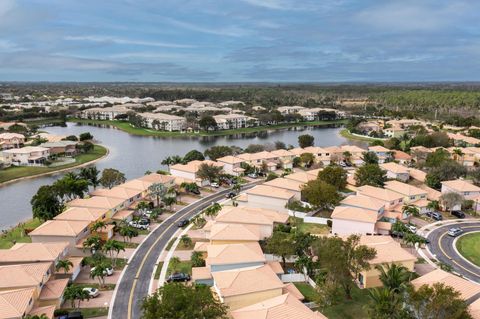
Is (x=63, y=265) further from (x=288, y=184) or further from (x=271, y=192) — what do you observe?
(x=288, y=184)

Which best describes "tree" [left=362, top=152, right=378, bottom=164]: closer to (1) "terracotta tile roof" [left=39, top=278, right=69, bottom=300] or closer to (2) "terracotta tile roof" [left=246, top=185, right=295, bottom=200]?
(2) "terracotta tile roof" [left=246, top=185, right=295, bottom=200]

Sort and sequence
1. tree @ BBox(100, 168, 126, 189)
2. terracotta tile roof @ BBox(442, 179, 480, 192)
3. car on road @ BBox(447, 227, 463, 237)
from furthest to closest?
tree @ BBox(100, 168, 126, 189)
terracotta tile roof @ BBox(442, 179, 480, 192)
car on road @ BBox(447, 227, 463, 237)

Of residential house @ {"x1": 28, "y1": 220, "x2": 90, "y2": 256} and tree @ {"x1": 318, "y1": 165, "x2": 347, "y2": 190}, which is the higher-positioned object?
tree @ {"x1": 318, "y1": 165, "x2": 347, "y2": 190}

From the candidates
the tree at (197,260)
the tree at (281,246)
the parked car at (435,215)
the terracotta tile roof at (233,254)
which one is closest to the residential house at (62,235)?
the tree at (197,260)

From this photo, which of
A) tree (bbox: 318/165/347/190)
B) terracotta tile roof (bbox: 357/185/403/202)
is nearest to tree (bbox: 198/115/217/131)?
tree (bbox: 318/165/347/190)

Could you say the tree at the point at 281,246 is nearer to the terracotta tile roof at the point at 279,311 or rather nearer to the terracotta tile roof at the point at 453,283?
the terracotta tile roof at the point at 279,311

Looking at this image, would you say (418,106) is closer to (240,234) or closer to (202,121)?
(202,121)
